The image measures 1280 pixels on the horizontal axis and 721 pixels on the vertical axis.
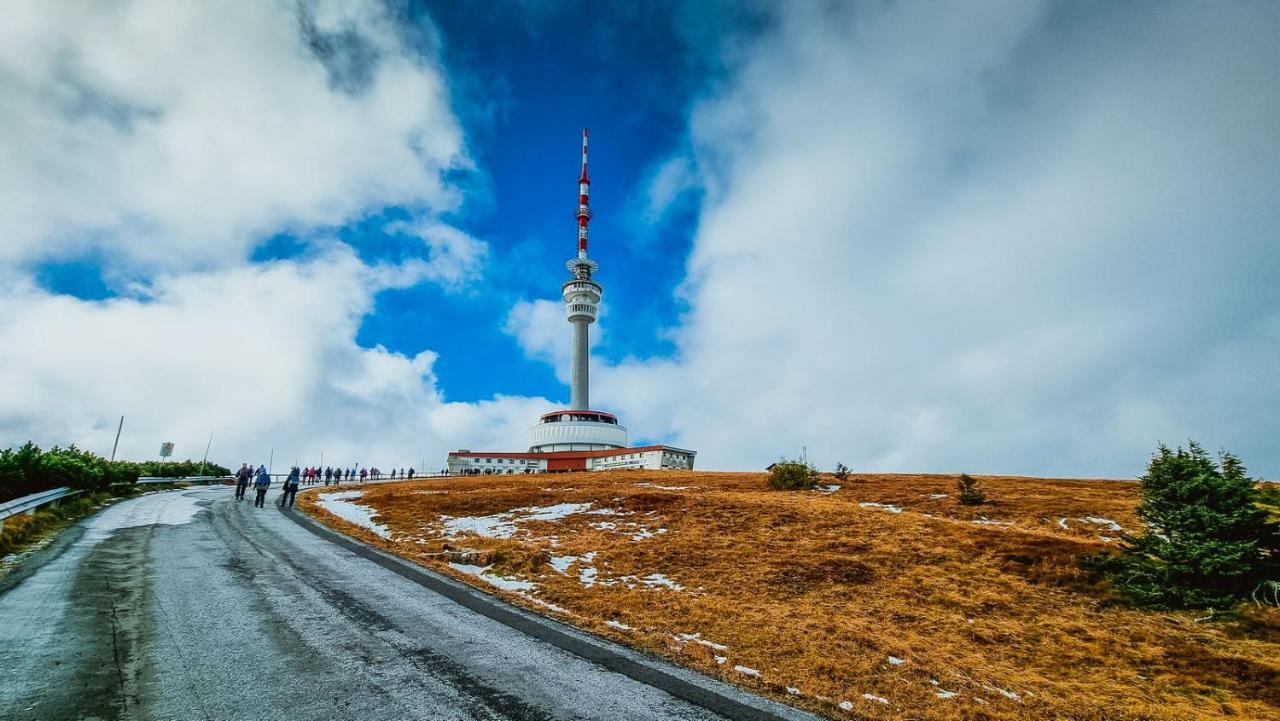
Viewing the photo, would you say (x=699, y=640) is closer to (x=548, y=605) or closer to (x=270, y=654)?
(x=548, y=605)

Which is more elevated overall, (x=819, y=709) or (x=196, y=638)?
(x=196, y=638)

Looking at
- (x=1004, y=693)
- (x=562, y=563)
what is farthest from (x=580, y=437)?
(x=1004, y=693)

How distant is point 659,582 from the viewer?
11.6m

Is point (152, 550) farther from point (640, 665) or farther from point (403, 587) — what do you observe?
point (640, 665)

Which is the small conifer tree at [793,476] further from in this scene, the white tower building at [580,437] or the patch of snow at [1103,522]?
the white tower building at [580,437]

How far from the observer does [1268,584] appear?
947 cm

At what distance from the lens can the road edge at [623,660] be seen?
18.7ft

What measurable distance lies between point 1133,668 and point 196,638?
43.7 ft

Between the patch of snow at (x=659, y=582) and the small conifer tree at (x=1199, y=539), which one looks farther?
the patch of snow at (x=659, y=582)

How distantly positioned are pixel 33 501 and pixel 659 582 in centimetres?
1856

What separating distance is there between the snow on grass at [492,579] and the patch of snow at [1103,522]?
17.1m

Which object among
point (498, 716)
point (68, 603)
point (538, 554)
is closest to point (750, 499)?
point (538, 554)

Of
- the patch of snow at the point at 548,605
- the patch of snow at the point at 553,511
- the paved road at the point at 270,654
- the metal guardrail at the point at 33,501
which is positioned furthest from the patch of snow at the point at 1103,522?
the metal guardrail at the point at 33,501

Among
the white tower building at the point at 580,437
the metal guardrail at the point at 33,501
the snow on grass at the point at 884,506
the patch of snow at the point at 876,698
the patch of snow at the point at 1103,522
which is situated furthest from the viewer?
the white tower building at the point at 580,437
